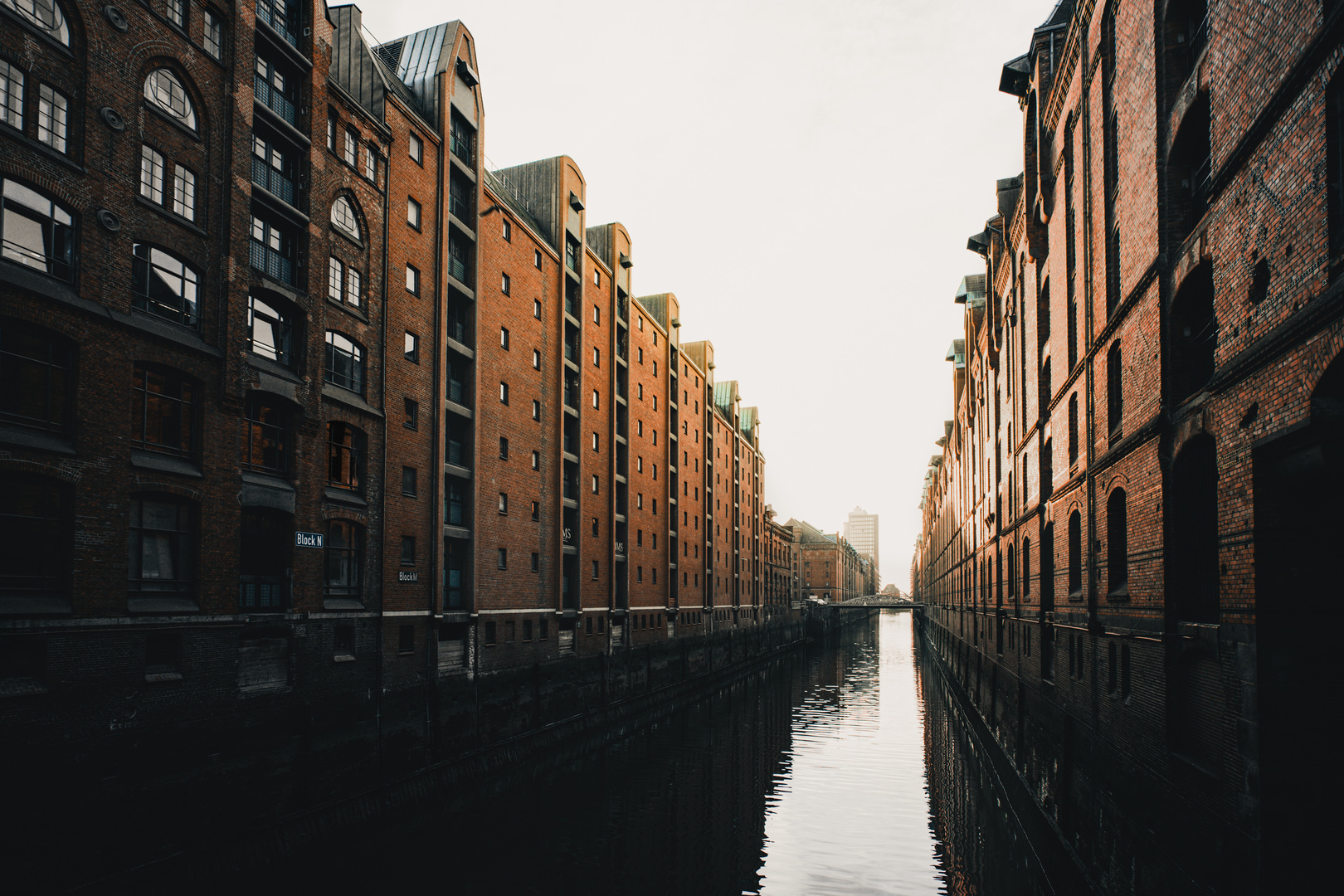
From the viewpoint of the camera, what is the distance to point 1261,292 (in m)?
8.16

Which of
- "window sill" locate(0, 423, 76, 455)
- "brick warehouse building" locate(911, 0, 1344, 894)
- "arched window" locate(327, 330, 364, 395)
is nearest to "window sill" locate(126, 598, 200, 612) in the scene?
"window sill" locate(0, 423, 76, 455)

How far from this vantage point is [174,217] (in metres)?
15.3

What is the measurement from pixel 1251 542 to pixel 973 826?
14289 millimetres

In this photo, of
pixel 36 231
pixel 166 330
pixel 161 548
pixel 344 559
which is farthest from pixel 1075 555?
pixel 36 231

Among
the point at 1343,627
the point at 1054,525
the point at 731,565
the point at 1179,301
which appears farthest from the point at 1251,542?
the point at 731,565

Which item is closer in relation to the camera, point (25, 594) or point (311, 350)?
point (25, 594)

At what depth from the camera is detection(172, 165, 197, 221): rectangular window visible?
15570 millimetres

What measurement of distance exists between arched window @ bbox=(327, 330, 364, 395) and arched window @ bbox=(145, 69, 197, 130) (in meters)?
5.67

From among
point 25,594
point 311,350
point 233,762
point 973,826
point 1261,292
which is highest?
point 311,350

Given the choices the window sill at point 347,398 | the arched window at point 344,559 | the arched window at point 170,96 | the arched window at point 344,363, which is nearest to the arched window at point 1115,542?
the arched window at point 344,559

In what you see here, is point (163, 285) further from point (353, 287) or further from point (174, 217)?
point (353, 287)

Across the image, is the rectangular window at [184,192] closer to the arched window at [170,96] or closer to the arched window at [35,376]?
the arched window at [170,96]

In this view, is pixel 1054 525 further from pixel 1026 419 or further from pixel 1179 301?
pixel 1179 301

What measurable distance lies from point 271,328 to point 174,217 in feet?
12.1
